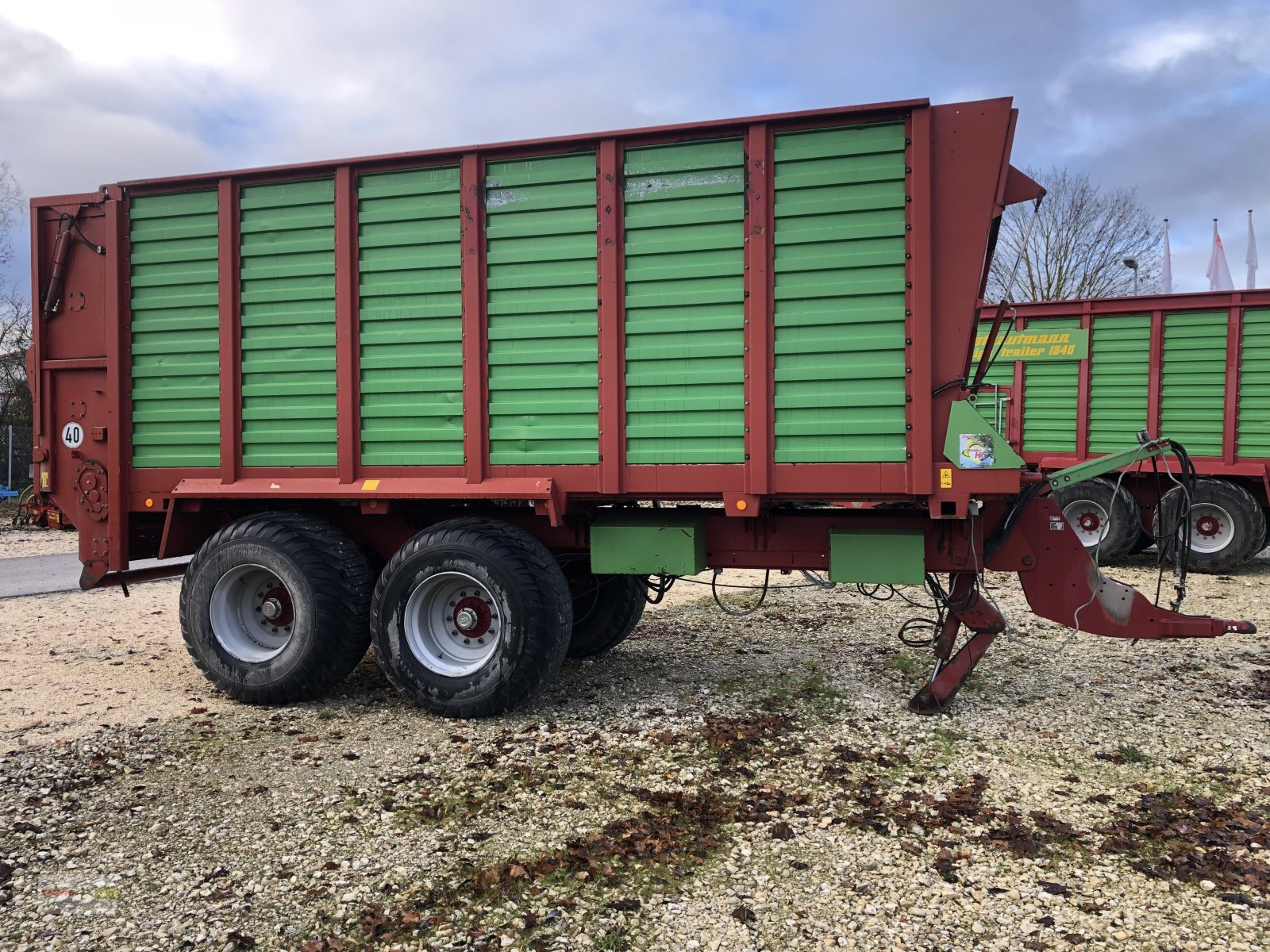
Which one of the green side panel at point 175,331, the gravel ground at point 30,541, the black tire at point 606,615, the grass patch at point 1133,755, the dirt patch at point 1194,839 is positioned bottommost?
the gravel ground at point 30,541

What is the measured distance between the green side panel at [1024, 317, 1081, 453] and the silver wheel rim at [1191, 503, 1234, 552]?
4.97 feet

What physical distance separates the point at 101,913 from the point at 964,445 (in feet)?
13.2

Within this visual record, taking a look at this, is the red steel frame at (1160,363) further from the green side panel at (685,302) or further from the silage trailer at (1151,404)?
the green side panel at (685,302)

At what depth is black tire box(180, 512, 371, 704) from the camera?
16.3 ft

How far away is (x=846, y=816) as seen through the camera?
348cm

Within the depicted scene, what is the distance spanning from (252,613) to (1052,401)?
9407 mm

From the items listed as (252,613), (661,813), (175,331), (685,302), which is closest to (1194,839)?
(661,813)

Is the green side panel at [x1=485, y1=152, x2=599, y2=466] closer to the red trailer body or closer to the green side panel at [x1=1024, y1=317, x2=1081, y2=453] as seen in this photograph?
the red trailer body

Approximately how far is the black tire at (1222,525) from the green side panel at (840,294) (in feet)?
22.2

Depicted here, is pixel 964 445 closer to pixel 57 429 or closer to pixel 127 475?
pixel 127 475

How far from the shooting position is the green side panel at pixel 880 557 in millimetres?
4559


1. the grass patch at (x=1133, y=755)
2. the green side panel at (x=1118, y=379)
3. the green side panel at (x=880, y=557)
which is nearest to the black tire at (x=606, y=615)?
the green side panel at (x=880, y=557)

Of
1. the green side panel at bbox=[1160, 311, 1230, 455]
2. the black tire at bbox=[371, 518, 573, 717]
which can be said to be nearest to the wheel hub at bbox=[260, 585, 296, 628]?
the black tire at bbox=[371, 518, 573, 717]

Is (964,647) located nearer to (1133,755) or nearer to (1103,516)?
(1133,755)
